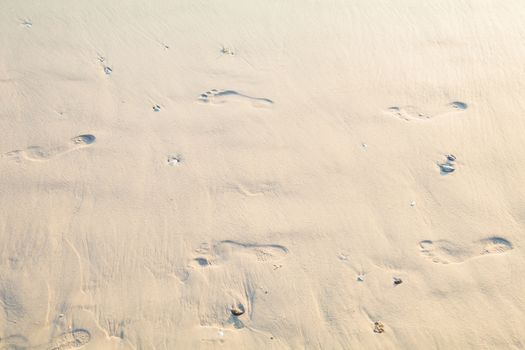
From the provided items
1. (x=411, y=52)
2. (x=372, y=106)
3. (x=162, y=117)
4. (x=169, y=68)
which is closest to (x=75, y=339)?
(x=162, y=117)

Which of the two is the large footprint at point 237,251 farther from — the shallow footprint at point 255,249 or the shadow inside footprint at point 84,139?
the shadow inside footprint at point 84,139

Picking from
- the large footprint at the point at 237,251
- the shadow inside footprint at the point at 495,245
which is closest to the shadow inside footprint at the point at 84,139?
the large footprint at the point at 237,251

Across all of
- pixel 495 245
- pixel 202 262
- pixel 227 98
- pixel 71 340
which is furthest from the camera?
pixel 227 98

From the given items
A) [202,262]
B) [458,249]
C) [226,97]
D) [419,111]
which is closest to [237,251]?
[202,262]

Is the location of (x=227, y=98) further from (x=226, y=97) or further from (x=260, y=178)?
(x=260, y=178)

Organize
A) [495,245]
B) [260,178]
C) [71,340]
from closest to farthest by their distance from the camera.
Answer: [71,340], [495,245], [260,178]

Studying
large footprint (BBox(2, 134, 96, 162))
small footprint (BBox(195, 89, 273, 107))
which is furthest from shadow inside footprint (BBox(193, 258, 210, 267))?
small footprint (BBox(195, 89, 273, 107))

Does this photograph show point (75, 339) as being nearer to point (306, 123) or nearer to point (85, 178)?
point (85, 178)
